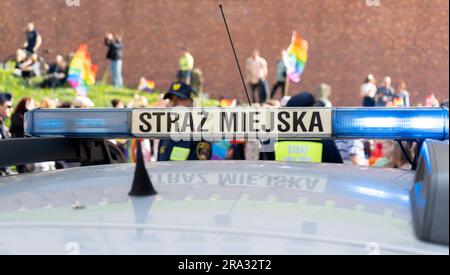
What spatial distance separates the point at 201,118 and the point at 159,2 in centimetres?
1869

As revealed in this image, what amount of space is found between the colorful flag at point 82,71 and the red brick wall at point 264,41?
247 millimetres

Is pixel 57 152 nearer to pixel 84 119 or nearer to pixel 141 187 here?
pixel 84 119

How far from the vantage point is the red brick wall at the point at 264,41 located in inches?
785

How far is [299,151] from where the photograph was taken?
151 inches

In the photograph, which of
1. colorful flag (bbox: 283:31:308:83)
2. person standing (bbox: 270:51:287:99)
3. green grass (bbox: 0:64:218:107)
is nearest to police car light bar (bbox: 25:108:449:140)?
green grass (bbox: 0:64:218:107)

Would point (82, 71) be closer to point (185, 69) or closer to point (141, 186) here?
point (185, 69)

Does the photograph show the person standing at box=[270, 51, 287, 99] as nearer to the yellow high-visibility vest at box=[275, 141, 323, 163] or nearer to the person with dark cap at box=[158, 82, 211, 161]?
the person with dark cap at box=[158, 82, 211, 161]

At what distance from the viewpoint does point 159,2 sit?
20.3 m

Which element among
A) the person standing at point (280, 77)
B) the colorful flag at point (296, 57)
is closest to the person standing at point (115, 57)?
the person standing at point (280, 77)

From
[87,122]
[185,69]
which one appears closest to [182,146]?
[87,122]

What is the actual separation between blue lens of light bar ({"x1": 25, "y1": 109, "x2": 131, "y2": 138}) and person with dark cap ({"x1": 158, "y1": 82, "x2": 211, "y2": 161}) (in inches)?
53.0

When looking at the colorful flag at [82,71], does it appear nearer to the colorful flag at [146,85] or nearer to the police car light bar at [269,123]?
the colorful flag at [146,85]

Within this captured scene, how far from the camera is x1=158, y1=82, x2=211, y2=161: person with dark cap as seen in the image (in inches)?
161
